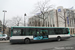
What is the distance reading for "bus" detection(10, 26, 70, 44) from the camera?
1166 centimetres

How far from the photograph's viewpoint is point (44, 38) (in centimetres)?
1318

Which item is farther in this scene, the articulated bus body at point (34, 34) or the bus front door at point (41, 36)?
the bus front door at point (41, 36)

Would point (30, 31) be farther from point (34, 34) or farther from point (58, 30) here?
point (58, 30)

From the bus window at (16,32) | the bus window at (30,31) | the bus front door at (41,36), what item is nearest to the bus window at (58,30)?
the bus front door at (41,36)

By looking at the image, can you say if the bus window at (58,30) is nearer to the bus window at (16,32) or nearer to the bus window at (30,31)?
the bus window at (30,31)

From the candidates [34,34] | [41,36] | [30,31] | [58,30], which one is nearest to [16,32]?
[30,31]

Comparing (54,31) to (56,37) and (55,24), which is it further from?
(55,24)

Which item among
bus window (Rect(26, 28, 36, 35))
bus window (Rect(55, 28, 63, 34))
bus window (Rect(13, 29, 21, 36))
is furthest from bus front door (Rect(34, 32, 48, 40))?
bus window (Rect(13, 29, 21, 36))

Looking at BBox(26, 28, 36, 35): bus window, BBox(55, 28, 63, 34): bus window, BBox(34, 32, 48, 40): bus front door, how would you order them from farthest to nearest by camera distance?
BBox(55, 28, 63, 34): bus window → BBox(34, 32, 48, 40): bus front door → BBox(26, 28, 36, 35): bus window

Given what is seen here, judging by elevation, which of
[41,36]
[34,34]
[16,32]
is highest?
[16,32]

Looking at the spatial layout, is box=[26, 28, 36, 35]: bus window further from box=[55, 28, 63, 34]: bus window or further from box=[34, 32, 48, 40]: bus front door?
box=[55, 28, 63, 34]: bus window

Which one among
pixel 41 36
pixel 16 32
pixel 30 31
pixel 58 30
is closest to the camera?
pixel 16 32

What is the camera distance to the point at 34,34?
41.4ft

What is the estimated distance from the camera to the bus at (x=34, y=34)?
1166cm
